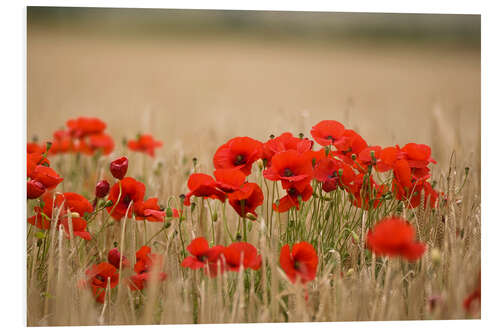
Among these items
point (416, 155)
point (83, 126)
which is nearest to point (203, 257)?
point (416, 155)

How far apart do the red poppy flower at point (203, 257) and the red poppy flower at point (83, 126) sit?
0.74 meters

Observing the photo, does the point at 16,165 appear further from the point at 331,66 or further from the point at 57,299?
the point at 331,66

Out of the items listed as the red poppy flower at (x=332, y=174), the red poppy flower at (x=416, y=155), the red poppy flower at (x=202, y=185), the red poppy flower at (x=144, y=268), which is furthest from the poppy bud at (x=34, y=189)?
the red poppy flower at (x=416, y=155)

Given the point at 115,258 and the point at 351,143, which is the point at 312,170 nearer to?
the point at 351,143

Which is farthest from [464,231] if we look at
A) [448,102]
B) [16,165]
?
[16,165]

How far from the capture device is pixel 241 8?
1.55 meters

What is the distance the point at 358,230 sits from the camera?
4.54 feet

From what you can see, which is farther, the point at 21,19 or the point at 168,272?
the point at 21,19

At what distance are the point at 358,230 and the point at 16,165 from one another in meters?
0.85

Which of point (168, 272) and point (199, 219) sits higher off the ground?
point (199, 219)

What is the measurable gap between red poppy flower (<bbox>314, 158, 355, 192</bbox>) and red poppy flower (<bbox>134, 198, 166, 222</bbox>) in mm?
367

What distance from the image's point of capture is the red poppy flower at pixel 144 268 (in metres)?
1.23

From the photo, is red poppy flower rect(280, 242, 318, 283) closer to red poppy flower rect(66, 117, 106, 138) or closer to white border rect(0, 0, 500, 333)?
white border rect(0, 0, 500, 333)
